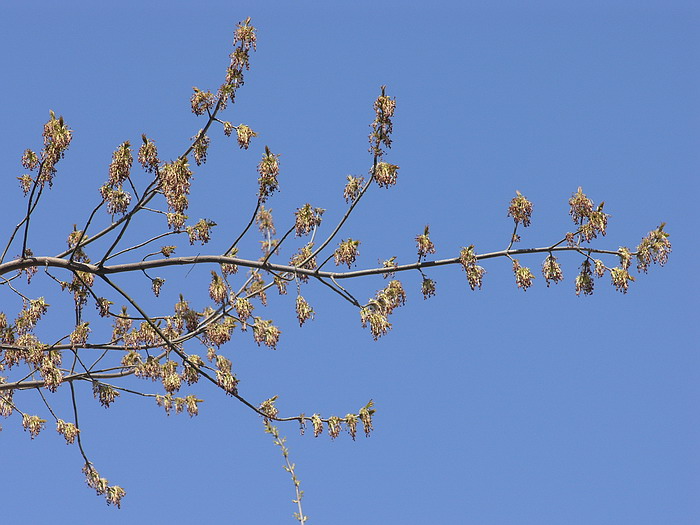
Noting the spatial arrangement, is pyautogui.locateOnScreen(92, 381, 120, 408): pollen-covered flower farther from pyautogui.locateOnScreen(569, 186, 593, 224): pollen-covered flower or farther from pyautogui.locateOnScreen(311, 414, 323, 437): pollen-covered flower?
pyautogui.locateOnScreen(569, 186, 593, 224): pollen-covered flower

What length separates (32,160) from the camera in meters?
9.08

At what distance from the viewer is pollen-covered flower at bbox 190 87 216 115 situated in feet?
31.7

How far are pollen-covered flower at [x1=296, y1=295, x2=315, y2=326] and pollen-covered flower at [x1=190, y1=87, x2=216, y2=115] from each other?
6.41ft

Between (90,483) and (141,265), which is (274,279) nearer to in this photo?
(141,265)

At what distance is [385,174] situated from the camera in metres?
8.84

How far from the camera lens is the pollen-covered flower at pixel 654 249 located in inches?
352

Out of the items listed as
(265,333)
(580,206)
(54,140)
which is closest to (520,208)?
(580,206)

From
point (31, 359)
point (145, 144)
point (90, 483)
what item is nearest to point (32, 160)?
point (145, 144)

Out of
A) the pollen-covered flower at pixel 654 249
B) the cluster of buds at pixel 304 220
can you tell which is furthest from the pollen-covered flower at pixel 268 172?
the pollen-covered flower at pixel 654 249

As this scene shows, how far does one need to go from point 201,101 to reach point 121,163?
1219 mm

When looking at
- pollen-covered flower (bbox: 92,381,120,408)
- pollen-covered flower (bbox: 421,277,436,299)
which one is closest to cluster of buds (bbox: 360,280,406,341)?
pollen-covered flower (bbox: 421,277,436,299)

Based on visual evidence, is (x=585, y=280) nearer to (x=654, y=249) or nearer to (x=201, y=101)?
(x=654, y=249)

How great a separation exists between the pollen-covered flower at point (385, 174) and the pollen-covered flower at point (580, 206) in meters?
1.49

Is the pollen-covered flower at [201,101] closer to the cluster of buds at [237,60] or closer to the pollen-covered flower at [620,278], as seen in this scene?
the cluster of buds at [237,60]
